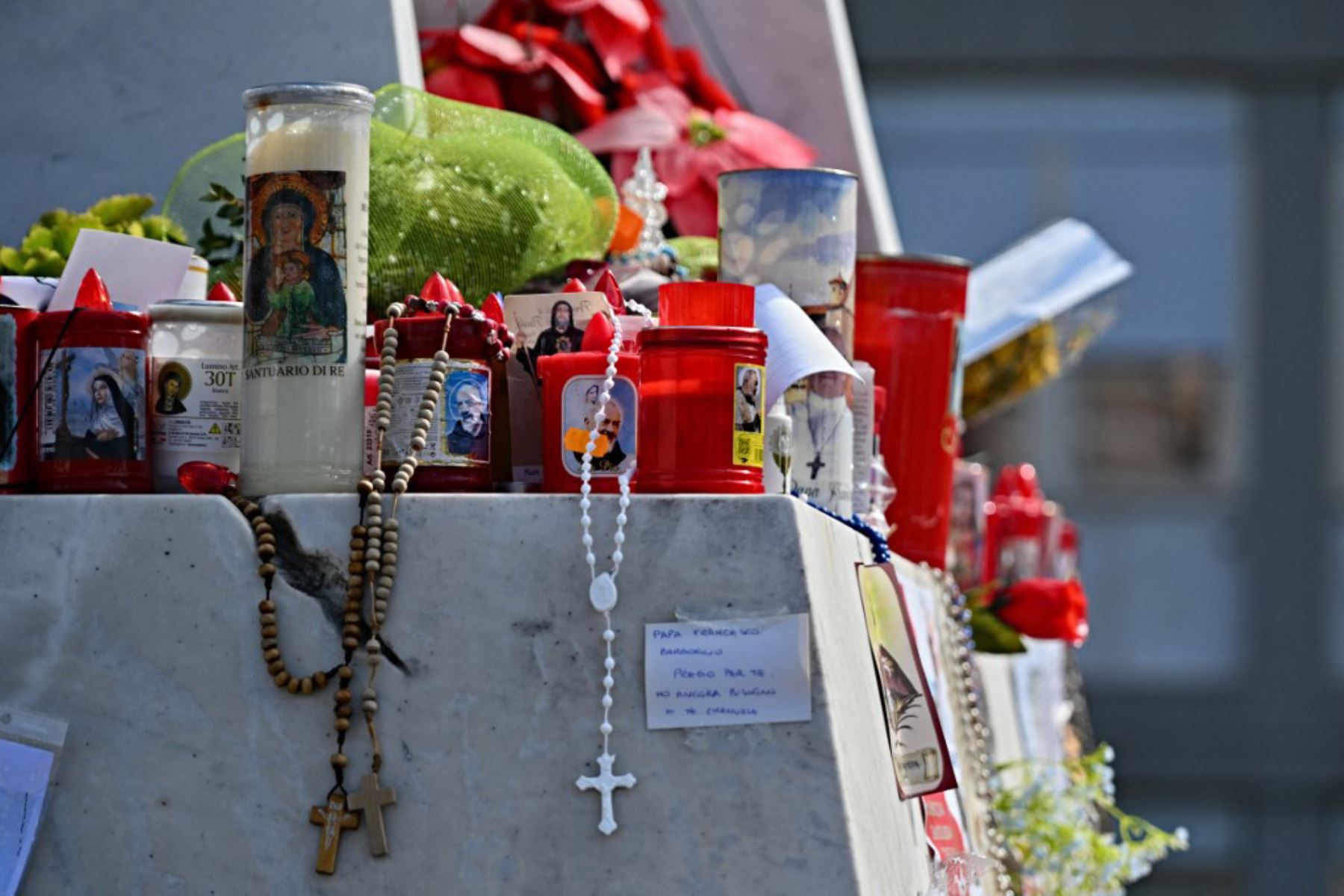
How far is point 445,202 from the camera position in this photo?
223 cm

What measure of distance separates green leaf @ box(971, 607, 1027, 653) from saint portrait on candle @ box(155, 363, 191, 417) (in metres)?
1.41

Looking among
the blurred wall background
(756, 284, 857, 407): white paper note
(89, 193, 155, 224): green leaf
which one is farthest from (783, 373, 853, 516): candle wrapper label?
the blurred wall background

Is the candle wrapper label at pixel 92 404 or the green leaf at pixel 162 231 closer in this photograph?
the candle wrapper label at pixel 92 404

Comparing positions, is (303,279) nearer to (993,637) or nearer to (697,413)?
(697,413)

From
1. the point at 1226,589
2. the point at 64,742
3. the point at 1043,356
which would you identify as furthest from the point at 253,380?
the point at 1226,589

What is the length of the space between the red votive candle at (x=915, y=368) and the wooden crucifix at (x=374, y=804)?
1.15 metres

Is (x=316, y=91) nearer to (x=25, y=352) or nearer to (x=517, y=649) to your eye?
(x=25, y=352)

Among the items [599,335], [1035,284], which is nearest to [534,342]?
[599,335]

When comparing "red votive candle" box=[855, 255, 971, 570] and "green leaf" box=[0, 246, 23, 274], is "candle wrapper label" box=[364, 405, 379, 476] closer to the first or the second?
"green leaf" box=[0, 246, 23, 274]

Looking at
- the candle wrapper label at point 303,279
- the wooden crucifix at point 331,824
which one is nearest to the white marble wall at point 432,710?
the wooden crucifix at point 331,824

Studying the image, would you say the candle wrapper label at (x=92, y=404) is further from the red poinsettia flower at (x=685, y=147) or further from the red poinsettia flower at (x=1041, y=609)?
the red poinsettia flower at (x=1041, y=609)

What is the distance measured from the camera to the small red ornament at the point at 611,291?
1894 mm

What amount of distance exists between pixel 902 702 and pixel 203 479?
2.16 feet

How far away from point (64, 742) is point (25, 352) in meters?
0.32
